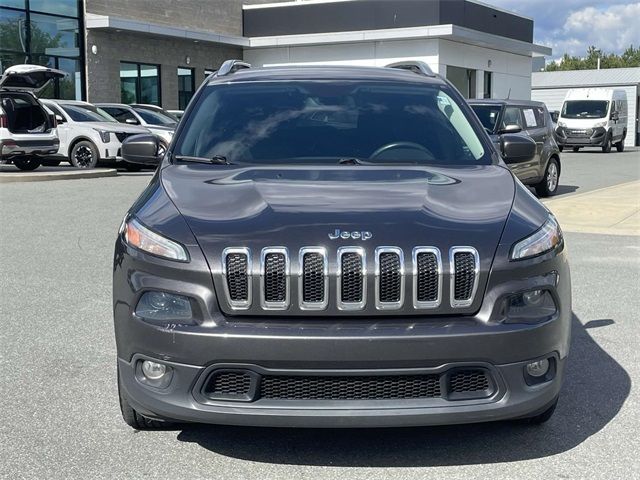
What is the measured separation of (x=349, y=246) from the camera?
10.8 ft

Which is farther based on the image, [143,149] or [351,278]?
[143,149]

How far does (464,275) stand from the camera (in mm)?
3283

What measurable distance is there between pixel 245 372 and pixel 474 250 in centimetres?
99

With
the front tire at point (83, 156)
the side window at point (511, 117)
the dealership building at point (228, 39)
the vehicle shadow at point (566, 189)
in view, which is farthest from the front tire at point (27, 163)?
the vehicle shadow at point (566, 189)

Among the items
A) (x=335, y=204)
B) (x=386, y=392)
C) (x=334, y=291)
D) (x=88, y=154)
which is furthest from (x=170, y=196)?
(x=88, y=154)

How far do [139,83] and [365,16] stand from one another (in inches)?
358

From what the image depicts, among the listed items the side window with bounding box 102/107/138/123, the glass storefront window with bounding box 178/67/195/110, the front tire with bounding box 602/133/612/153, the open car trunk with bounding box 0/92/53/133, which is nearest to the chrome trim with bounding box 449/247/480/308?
the open car trunk with bounding box 0/92/53/133

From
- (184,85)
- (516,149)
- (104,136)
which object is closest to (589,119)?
(184,85)

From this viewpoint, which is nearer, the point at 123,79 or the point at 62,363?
the point at 62,363

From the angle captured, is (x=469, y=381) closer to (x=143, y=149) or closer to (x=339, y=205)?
(x=339, y=205)

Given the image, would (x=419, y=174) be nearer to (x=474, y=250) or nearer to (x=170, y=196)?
(x=474, y=250)

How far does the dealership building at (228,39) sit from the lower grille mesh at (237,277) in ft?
79.2

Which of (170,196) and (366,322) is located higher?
(170,196)

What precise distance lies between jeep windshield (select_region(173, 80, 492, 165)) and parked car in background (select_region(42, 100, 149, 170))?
1444 centimetres
